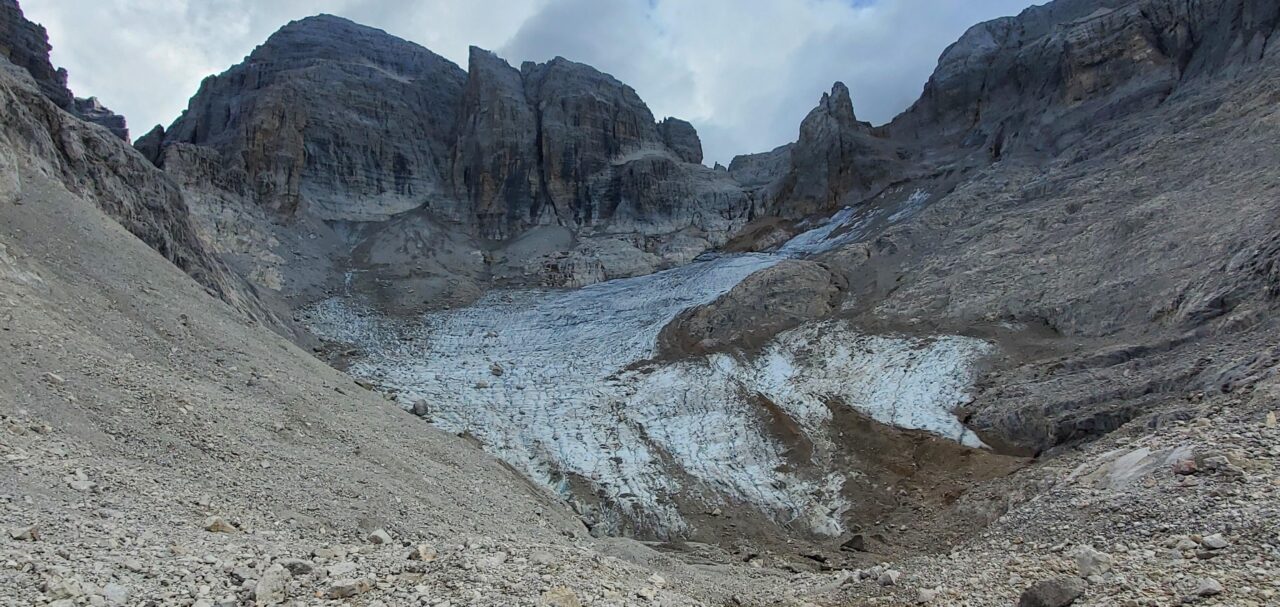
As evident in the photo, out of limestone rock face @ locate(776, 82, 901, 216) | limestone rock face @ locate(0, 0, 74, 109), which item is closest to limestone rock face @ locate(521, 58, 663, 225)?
limestone rock face @ locate(776, 82, 901, 216)

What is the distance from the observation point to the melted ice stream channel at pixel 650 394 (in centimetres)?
2238

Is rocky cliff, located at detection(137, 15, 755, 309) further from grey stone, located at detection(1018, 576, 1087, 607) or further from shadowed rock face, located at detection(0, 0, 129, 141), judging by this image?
grey stone, located at detection(1018, 576, 1087, 607)

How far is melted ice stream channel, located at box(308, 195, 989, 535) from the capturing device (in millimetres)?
22375

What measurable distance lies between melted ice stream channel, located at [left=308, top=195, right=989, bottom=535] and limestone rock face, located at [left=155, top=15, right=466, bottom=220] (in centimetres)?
1968

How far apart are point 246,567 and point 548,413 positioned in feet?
69.0

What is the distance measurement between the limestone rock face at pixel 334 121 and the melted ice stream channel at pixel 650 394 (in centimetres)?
1968

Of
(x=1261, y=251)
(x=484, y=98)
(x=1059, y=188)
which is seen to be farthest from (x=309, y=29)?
Result: (x=1261, y=251)

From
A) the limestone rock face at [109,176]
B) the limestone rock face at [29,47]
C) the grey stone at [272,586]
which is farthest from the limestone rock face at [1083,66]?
the limestone rock face at [29,47]

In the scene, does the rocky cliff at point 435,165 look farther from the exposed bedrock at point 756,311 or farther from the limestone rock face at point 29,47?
the exposed bedrock at point 756,311

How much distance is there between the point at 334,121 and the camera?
6222 centimetres

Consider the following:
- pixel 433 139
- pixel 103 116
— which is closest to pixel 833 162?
pixel 433 139

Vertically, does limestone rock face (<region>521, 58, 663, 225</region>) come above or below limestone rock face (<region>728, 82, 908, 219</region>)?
above

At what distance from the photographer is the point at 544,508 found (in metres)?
18.7

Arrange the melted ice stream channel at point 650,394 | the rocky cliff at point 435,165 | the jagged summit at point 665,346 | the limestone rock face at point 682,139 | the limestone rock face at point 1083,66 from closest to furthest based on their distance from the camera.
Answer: the jagged summit at point 665,346 → the melted ice stream channel at point 650,394 → the limestone rock face at point 1083,66 → the rocky cliff at point 435,165 → the limestone rock face at point 682,139
